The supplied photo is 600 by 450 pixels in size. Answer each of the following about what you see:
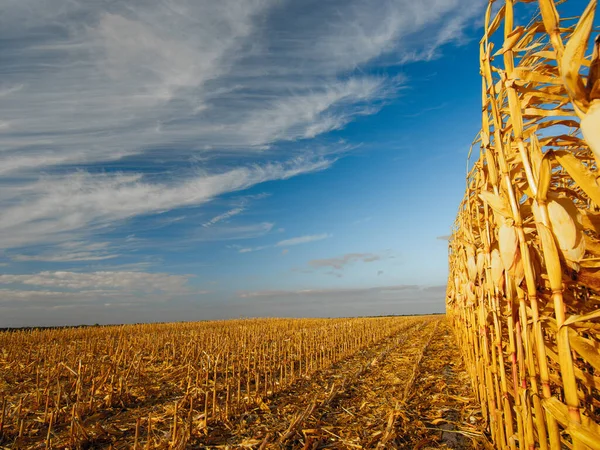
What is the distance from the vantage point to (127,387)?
8250 mm

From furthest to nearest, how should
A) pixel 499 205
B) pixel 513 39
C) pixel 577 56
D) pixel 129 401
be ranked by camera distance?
1. pixel 129 401
2. pixel 499 205
3. pixel 513 39
4. pixel 577 56

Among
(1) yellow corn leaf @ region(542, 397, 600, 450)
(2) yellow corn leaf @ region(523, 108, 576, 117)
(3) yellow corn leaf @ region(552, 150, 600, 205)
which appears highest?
(2) yellow corn leaf @ region(523, 108, 576, 117)

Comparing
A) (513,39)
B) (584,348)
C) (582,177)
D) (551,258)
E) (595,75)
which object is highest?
(513,39)

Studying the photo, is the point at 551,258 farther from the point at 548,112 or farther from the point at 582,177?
the point at 548,112

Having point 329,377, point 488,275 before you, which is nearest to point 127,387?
point 329,377

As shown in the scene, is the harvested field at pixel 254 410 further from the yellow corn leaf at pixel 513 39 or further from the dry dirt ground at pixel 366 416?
the yellow corn leaf at pixel 513 39

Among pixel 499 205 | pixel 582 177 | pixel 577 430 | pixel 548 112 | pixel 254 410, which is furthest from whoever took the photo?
pixel 254 410

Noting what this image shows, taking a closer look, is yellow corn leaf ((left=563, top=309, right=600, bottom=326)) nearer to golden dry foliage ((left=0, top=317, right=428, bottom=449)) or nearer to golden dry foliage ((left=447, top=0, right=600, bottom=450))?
golden dry foliage ((left=447, top=0, right=600, bottom=450))

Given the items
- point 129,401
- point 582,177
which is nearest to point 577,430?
point 582,177

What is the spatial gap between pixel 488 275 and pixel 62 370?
11881 mm

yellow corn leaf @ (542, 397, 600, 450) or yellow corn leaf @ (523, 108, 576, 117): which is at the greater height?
yellow corn leaf @ (523, 108, 576, 117)

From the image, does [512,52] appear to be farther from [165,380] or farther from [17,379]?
[17,379]

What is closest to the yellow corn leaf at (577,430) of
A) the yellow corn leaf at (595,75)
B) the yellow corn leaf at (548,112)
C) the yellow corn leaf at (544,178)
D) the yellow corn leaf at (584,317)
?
the yellow corn leaf at (584,317)

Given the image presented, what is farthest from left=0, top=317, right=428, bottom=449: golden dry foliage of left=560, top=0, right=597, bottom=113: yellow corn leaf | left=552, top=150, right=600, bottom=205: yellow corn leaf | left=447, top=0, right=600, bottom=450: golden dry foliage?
left=560, top=0, right=597, bottom=113: yellow corn leaf
